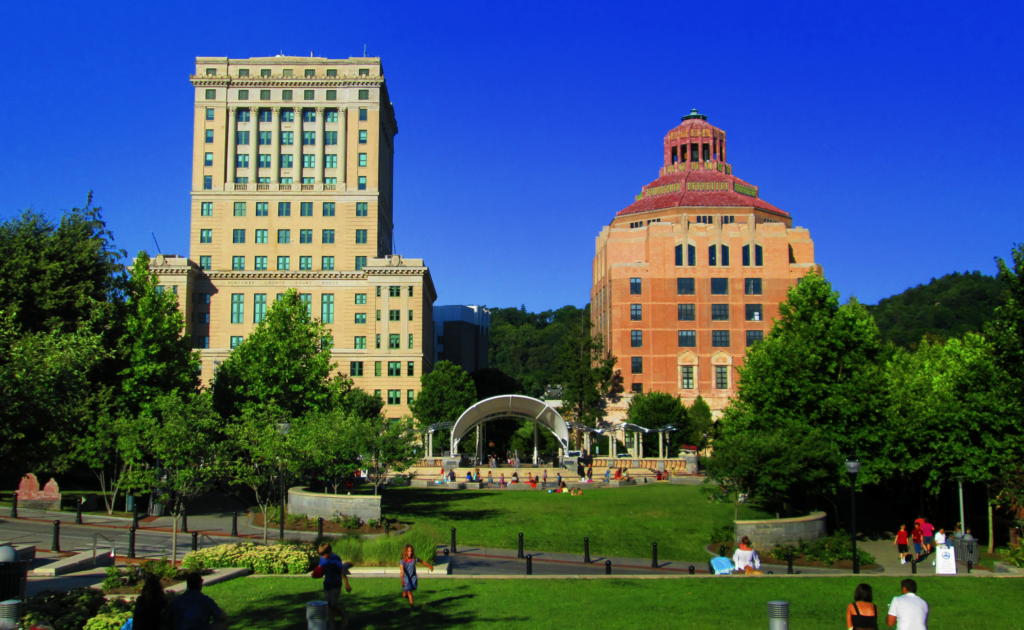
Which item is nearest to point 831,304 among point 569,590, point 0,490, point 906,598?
point 569,590

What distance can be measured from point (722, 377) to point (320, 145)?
49832 millimetres

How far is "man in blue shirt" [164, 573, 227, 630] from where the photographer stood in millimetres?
11383

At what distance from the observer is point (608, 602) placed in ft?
59.0

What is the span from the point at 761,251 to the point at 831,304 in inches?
1860

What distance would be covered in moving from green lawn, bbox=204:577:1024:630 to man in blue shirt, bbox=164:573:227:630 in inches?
160

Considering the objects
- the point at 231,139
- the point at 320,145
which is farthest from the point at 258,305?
the point at 320,145

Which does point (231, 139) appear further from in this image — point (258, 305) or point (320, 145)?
point (258, 305)

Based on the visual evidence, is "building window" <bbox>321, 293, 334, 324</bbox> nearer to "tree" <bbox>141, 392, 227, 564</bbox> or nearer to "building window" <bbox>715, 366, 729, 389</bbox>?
"building window" <bbox>715, 366, 729, 389</bbox>

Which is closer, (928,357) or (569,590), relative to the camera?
(569,590)

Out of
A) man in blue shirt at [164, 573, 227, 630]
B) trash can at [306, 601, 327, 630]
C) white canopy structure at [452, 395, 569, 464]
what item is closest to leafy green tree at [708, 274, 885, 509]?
trash can at [306, 601, 327, 630]

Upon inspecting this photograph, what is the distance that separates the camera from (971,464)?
116 ft

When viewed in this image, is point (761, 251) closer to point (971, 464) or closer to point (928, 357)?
point (928, 357)

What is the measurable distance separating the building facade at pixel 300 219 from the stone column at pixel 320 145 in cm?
11

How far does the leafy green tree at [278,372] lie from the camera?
4738cm
